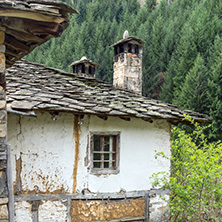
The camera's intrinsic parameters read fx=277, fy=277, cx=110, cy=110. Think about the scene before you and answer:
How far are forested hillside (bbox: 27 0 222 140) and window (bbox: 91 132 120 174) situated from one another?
27.5 ft

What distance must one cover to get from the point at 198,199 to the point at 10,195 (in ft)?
12.9

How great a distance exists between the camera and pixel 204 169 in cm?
510

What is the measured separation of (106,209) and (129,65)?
3934 mm

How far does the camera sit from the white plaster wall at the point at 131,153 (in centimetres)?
595

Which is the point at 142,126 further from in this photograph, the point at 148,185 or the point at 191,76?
the point at 191,76

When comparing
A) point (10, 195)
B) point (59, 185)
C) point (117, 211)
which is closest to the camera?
point (10, 195)

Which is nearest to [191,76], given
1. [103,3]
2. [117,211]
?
[117,211]

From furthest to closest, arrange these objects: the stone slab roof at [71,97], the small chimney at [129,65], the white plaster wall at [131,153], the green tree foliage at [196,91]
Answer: the green tree foliage at [196,91] → the small chimney at [129,65] → the white plaster wall at [131,153] → the stone slab roof at [71,97]

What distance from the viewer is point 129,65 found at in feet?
25.8

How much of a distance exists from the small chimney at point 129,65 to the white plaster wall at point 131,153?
5.58 feet

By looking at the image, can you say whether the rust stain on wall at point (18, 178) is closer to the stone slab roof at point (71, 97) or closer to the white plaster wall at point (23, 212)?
the white plaster wall at point (23, 212)

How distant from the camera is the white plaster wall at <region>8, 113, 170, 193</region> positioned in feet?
18.2

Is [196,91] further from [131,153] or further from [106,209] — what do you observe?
[106,209]

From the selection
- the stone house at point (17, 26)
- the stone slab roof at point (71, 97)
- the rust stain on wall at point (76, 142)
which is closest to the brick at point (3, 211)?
the stone house at point (17, 26)
